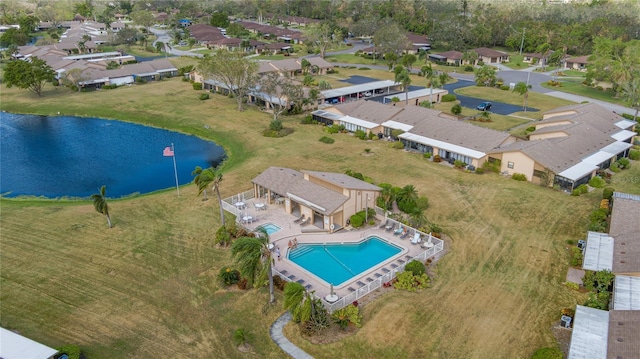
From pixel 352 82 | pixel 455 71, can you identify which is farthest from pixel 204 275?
pixel 455 71

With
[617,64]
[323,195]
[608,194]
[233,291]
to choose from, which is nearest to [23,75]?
[323,195]

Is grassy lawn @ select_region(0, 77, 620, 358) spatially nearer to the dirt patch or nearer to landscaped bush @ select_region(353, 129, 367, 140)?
the dirt patch

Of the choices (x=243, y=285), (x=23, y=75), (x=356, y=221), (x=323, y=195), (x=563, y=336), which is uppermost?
(x=23, y=75)

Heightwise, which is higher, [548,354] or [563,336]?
[548,354]

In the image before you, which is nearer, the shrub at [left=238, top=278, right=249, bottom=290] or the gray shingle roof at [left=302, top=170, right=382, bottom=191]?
the shrub at [left=238, top=278, right=249, bottom=290]

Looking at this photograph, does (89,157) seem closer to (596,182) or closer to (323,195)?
(323,195)

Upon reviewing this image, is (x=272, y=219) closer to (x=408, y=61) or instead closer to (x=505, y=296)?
(x=505, y=296)

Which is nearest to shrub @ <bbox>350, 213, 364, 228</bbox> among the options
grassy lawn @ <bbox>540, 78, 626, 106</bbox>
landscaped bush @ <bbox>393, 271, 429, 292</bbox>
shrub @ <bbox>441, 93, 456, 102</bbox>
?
landscaped bush @ <bbox>393, 271, 429, 292</bbox>

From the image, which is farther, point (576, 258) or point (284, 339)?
point (576, 258)
